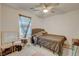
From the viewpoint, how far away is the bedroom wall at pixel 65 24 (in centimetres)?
172

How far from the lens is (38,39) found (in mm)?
1754

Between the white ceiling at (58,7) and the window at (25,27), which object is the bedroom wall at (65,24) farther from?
the window at (25,27)

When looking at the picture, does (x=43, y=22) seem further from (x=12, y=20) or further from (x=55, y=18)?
(x=12, y=20)

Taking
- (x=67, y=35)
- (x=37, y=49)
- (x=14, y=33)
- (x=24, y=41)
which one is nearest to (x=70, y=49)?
(x=67, y=35)

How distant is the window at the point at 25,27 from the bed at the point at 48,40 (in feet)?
0.23

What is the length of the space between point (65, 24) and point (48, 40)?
31cm

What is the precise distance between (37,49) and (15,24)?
44cm

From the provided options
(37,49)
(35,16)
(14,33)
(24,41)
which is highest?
(35,16)

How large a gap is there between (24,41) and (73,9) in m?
0.77

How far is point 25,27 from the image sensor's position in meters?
1.77

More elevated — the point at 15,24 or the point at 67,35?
the point at 15,24

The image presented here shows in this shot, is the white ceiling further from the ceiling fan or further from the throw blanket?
the throw blanket

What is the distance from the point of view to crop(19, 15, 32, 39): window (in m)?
1.74

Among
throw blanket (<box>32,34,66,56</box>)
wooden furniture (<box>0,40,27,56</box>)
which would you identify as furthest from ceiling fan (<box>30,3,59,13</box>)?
wooden furniture (<box>0,40,27,56</box>)
